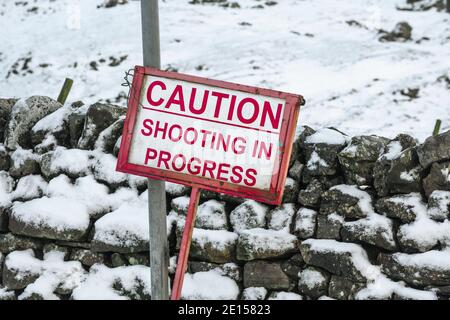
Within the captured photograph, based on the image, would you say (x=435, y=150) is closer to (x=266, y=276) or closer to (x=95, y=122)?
(x=266, y=276)

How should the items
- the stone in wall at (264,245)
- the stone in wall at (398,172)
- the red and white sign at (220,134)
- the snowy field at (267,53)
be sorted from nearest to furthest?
the red and white sign at (220,134), the stone in wall at (398,172), the stone in wall at (264,245), the snowy field at (267,53)

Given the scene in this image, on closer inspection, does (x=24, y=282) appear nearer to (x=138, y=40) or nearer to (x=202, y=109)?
(x=202, y=109)

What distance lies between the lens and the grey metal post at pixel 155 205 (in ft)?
8.46

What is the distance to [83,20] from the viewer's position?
1543 cm

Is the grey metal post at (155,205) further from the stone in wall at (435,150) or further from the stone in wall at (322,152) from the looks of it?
the stone in wall at (435,150)

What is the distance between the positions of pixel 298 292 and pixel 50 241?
2.00 m

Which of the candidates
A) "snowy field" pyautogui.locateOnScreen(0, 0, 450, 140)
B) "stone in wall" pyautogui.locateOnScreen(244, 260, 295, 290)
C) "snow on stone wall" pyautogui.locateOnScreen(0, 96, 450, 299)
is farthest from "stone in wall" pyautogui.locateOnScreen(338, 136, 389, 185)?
"snowy field" pyautogui.locateOnScreen(0, 0, 450, 140)

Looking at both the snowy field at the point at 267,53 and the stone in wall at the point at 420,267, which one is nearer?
the stone in wall at the point at 420,267

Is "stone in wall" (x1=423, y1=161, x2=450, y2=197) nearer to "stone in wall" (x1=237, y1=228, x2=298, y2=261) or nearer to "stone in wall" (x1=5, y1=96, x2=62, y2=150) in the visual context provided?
"stone in wall" (x1=237, y1=228, x2=298, y2=261)

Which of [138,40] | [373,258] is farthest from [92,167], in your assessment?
[138,40]

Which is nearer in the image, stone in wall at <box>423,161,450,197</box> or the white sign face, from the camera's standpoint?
the white sign face

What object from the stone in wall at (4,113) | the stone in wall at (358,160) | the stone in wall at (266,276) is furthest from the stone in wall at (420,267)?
the stone in wall at (4,113)

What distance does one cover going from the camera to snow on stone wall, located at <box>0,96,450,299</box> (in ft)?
12.5

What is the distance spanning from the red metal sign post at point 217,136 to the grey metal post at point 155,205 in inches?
2.8
